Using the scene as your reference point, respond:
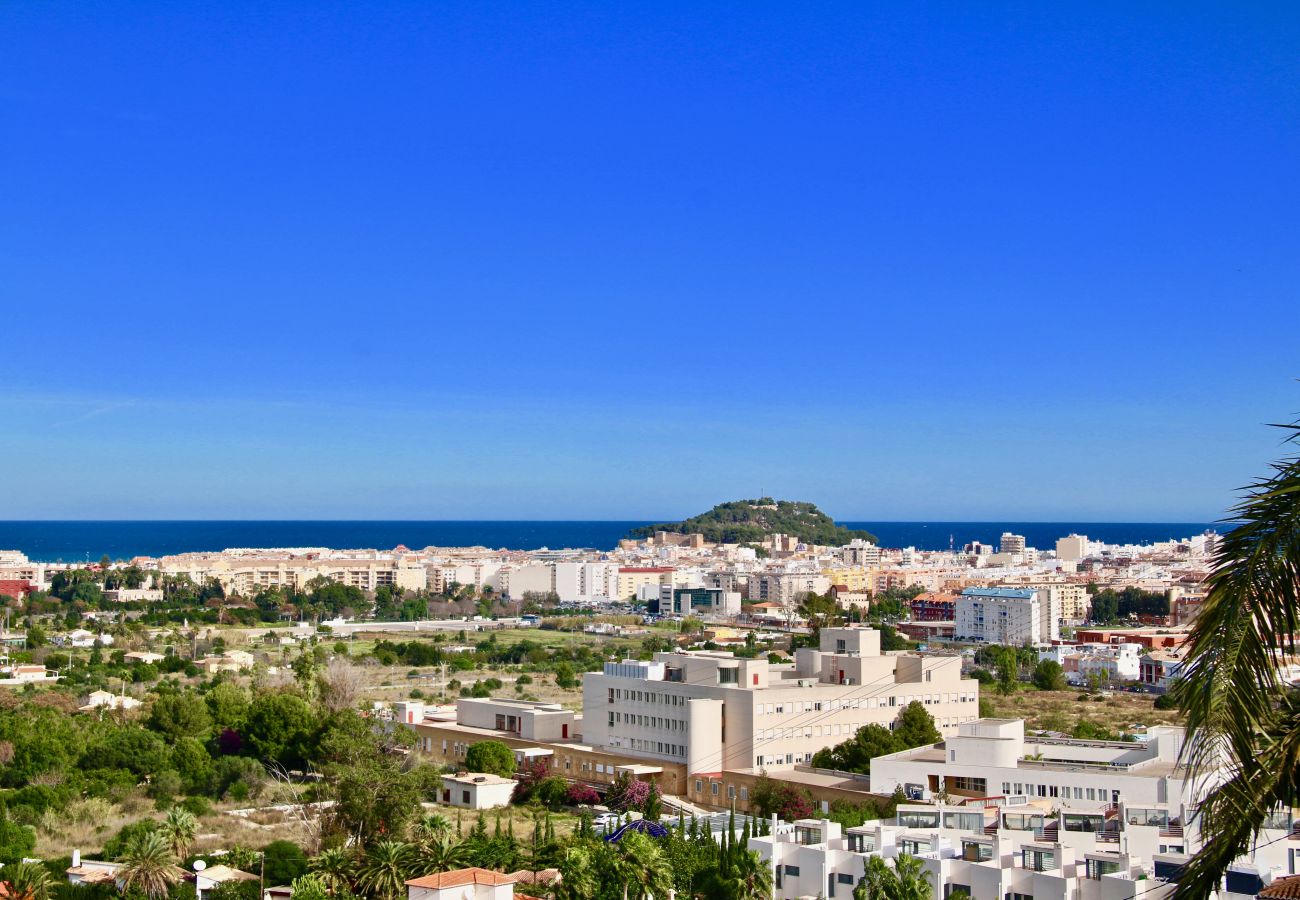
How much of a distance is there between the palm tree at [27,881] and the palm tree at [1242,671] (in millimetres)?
17775

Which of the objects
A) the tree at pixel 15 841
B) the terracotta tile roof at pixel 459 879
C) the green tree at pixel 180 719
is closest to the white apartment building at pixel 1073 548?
the green tree at pixel 180 719

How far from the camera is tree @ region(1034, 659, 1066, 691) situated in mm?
57406

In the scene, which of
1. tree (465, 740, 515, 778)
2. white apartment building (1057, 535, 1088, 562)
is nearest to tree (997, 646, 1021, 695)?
tree (465, 740, 515, 778)

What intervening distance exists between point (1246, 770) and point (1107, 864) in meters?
14.9

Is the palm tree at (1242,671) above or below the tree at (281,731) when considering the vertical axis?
above

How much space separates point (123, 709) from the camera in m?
40.0

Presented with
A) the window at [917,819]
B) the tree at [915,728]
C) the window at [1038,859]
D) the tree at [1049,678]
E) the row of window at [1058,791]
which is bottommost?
the tree at [1049,678]

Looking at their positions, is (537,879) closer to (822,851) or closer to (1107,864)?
(822,851)

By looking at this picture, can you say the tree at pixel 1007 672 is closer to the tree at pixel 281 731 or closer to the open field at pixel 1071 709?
the open field at pixel 1071 709

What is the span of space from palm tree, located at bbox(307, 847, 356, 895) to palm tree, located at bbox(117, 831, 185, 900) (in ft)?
6.35

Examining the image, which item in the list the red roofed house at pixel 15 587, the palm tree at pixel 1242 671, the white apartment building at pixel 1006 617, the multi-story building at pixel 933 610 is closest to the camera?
the palm tree at pixel 1242 671

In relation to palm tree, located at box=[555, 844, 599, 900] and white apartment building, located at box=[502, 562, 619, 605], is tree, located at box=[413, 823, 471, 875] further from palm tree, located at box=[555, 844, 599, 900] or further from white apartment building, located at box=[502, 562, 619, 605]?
white apartment building, located at box=[502, 562, 619, 605]

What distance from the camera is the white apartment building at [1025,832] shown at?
17.1 m

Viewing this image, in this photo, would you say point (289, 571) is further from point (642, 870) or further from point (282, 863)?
point (642, 870)
